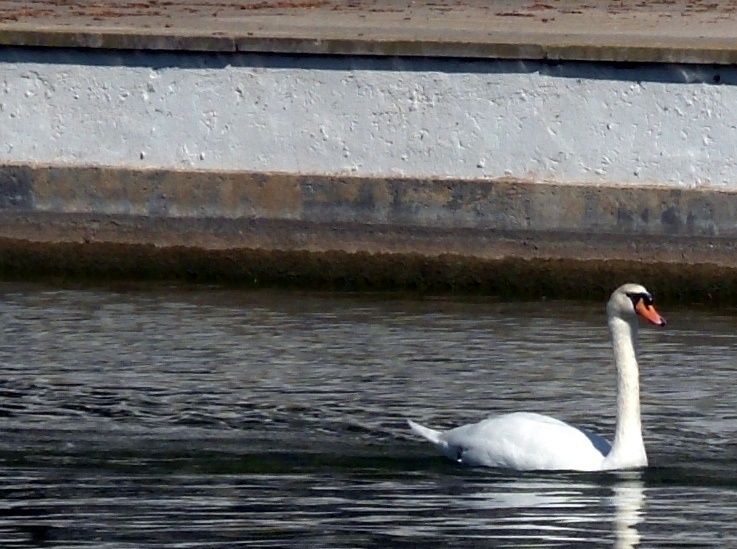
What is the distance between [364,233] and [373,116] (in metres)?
0.81

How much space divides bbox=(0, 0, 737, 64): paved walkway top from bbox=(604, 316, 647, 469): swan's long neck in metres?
4.69

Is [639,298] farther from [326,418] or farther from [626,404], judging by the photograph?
[326,418]

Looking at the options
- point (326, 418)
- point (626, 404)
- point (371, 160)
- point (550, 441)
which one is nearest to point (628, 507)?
point (550, 441)

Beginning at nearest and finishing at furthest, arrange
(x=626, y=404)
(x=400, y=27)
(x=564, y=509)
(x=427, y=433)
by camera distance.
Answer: (x=564, y=509)
(x=626, y=404)
(x=427, y=433)
(x=400, y=27)

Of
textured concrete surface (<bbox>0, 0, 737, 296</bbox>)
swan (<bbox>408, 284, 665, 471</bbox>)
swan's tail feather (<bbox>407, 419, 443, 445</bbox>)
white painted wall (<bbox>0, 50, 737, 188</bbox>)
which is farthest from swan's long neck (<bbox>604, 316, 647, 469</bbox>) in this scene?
white painted wall (<bbox>0, 50, 737, 188</bbox>)

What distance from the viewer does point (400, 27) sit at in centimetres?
1689

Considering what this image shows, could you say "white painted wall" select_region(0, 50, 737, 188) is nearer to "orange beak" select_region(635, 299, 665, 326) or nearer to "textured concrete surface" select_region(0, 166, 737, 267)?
"textured concrete surface" select_region(0, 166, 737, 267)

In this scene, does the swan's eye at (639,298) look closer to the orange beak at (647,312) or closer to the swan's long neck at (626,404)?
the orange beak at (647,312)

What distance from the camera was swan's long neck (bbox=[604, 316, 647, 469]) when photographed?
932 centimetres

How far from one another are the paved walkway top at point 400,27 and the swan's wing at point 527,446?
530 cm

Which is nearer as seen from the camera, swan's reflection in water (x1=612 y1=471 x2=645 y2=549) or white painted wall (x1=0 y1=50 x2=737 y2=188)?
swan's reflection in water (x1=612 y1=471 x2=645 y2=549)

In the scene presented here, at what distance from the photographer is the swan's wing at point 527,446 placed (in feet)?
30.6

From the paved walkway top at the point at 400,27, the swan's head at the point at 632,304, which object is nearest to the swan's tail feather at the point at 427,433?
the swan's head at the point at 632,304

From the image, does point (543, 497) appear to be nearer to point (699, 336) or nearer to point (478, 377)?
point (478, 377)
